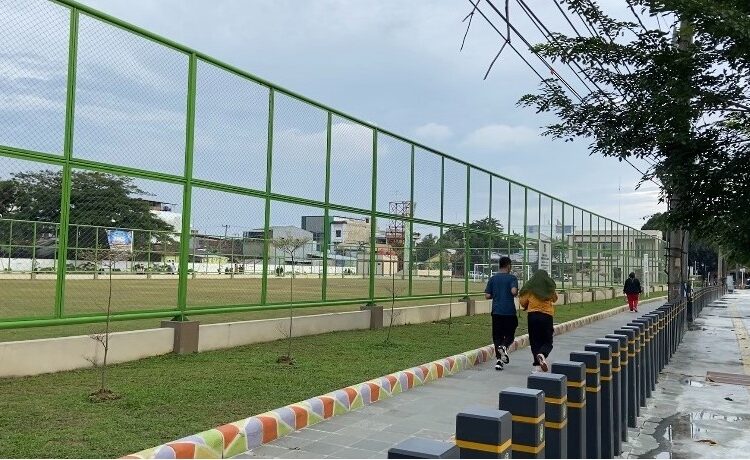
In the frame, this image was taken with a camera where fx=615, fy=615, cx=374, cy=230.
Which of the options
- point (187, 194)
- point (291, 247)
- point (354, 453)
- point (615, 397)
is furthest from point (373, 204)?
point (354, 453)

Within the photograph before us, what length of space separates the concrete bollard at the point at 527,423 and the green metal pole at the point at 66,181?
6225 millimetres

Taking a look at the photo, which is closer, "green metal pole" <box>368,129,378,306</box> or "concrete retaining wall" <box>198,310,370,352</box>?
"concrete retaining wall" <box>198,310,370,352</box>

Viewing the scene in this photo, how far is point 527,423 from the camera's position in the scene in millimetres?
3080

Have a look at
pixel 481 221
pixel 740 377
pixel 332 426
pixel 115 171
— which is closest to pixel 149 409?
Result: pixel 332 426

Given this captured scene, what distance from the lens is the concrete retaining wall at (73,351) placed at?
269 inches

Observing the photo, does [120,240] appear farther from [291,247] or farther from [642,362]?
[642,362]

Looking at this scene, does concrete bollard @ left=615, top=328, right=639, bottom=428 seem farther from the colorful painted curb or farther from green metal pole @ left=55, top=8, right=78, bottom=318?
green metal pole @ left=55, top=8, right=78, bottom=318

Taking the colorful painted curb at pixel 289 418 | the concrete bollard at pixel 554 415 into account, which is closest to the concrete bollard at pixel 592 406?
the concrete bollard at pixel 554 415

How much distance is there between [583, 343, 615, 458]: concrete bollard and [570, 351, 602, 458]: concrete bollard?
513 mm

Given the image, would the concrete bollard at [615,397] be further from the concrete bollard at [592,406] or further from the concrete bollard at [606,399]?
the concrete bollard at [592,406]

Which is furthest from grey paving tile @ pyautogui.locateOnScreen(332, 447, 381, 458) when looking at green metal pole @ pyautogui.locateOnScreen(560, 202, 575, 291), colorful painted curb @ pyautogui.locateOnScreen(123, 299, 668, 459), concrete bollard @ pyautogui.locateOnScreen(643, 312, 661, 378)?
green metal pole @ pyautogui.locateOnScreen(560, 202, 575, 291)

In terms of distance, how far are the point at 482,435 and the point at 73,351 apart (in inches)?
250

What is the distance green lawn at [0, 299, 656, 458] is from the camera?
188 inches

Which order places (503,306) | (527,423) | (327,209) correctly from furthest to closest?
(327,209), (503,306), (527,423)
